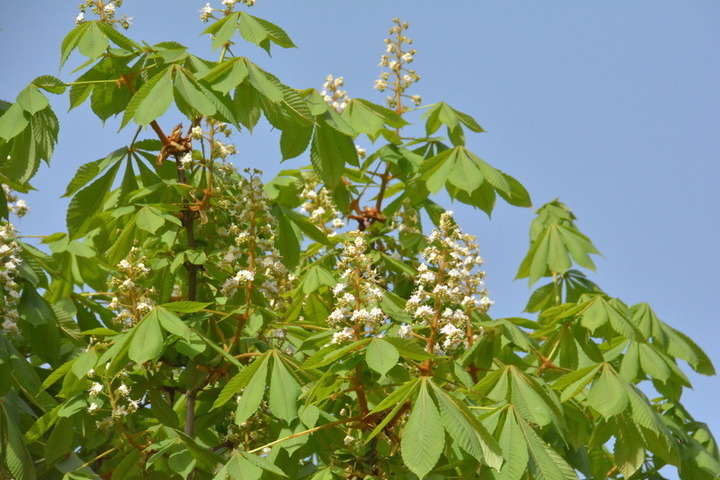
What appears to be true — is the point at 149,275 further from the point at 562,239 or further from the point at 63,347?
the point at 562,239

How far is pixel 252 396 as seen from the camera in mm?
2799

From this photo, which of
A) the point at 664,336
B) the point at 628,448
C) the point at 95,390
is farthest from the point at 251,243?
the point at 664,336

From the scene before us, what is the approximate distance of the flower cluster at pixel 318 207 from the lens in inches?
175

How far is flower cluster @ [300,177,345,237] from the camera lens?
4.43 meters

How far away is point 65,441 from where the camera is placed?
3.31 meters

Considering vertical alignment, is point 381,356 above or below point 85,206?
below

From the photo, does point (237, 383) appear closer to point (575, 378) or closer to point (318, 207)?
point (575, 378)

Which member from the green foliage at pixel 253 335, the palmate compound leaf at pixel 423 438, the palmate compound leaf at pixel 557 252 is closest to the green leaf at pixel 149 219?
the green foliage at pixel 253 335

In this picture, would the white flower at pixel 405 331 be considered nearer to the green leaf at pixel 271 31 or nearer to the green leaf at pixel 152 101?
the green leaf at pixel 152 101

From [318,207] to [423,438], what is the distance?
7.35ft

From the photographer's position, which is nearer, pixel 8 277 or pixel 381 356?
pixel 381 356

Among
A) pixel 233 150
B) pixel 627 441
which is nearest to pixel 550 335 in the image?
pixel 627 441

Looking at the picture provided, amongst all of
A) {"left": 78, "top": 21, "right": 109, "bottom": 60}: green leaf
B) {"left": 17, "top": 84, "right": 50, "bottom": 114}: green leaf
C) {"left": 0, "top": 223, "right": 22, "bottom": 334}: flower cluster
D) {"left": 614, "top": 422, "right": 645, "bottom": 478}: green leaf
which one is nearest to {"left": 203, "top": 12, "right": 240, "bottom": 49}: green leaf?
{"left": 78, "top": 21, "right": 109, "bottom": 60}: green leaf

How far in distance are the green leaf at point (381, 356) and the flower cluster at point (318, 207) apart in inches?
68.9
